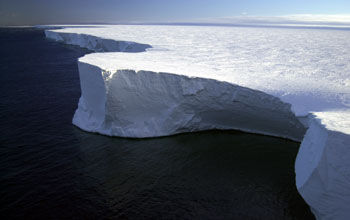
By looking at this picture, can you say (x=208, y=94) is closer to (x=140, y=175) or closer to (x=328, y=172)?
(x=140, y=175)

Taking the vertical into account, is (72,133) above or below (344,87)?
below

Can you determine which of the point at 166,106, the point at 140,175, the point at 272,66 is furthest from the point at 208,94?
the point at 140,175

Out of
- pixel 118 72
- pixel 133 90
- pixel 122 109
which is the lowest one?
pixel 122 109

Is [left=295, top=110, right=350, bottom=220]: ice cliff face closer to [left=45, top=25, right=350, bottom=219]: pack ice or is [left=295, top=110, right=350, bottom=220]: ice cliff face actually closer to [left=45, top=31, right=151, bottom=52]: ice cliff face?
[left=45, top=25, right=350, bottom=219]: pack ice

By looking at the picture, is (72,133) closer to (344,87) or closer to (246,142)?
(246,142)

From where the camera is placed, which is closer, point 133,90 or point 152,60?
point 133,90

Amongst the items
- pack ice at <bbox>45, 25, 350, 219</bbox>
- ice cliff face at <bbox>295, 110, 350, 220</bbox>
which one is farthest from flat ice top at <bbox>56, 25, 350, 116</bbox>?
ice cliff face at <bbox>295, 110, 350, 220</bbox>

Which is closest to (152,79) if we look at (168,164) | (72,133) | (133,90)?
(133,90)

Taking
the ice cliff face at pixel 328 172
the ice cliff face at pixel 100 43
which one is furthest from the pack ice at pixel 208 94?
the ice cliff face at pixel 100 43
